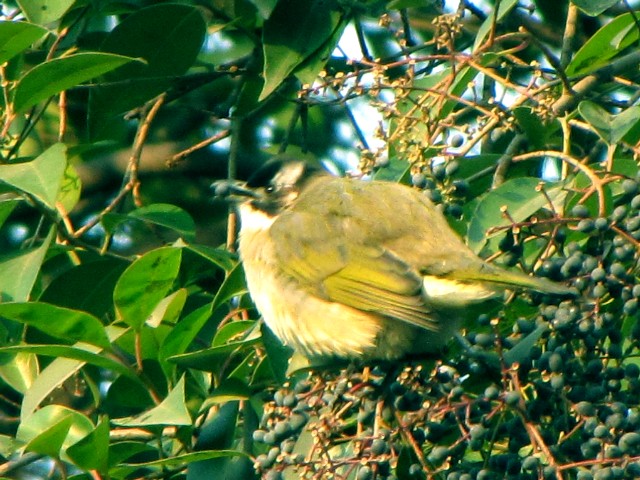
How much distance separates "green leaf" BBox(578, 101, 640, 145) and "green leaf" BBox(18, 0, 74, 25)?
170 cm

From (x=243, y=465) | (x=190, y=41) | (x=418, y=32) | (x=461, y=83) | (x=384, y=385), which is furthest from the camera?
(x=418, y=32)

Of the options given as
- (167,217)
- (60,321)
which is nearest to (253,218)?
(167,217)

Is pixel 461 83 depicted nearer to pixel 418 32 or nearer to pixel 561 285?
pixel 561 285

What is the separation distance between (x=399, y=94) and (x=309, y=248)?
Result: 75cm

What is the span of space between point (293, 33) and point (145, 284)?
1184 mm

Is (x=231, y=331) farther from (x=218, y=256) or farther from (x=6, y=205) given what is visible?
(x=6, y=205)

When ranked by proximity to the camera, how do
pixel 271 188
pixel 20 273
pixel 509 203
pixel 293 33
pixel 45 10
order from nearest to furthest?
pixel 509 203
pixel 20 273
pixel 45 10
pixel 293 33
pixel 271 188

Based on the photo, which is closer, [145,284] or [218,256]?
[145,284]

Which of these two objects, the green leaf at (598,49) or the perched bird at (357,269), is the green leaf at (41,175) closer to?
the perched bird at (357,269)

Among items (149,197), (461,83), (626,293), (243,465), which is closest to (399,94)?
(461,83)

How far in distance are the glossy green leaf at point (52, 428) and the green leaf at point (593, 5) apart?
1.95 metres

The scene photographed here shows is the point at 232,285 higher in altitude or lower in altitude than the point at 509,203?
lower

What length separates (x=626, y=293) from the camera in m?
3.04

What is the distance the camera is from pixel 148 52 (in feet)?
13.9
